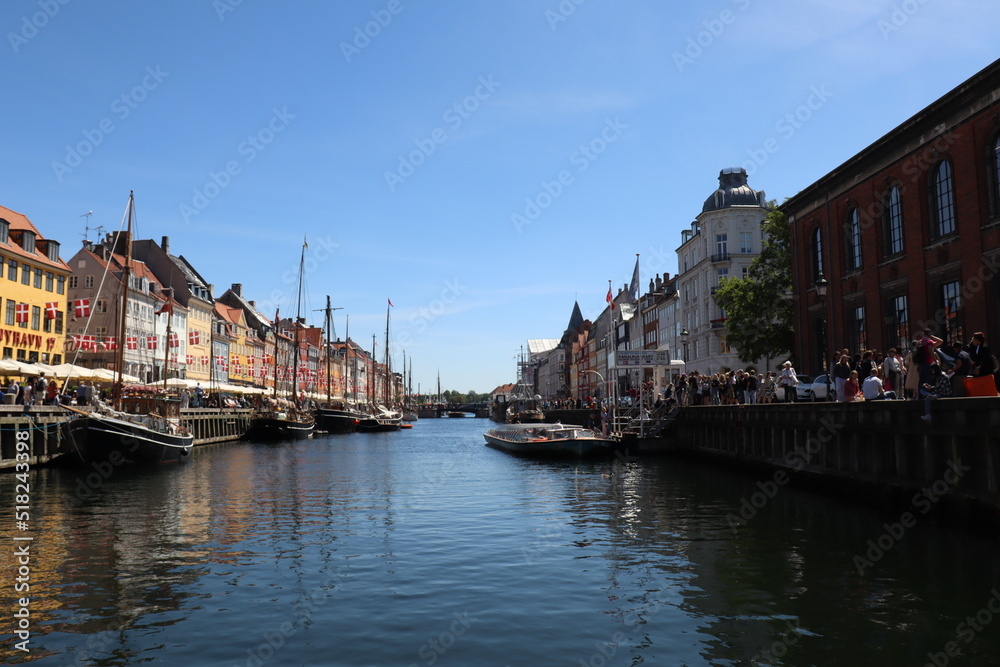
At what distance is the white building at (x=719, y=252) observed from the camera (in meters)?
81.6

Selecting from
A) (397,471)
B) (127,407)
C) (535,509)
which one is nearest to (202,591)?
(535,509)

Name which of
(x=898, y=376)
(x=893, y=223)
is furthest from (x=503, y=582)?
(x=893, y=223)

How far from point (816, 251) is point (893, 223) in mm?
9447

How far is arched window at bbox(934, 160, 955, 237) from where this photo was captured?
113 ft

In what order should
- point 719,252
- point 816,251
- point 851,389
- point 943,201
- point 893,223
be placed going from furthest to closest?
point 719,252, point 816,251, point 893,223, point 943,201, point 851,389

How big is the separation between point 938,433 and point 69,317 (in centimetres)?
7074

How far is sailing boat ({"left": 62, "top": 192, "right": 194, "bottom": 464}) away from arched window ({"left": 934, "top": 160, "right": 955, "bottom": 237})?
123 ft

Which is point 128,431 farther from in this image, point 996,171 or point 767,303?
point 767,303

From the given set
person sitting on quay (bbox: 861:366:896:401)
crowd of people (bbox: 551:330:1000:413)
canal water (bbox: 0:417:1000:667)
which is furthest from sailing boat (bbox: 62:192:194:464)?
person sitting on quay (bbox: 861:366:896:401)

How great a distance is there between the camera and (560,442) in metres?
48.1

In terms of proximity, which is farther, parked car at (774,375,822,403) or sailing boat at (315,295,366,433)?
sailing boat at (315,295,366,433)

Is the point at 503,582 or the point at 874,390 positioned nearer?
the point at 503,582

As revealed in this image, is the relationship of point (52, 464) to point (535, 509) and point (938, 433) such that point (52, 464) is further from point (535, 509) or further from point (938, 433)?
point (938, 433)

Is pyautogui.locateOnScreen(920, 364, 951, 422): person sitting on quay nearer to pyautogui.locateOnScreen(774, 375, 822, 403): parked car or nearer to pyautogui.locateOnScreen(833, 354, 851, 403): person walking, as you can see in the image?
pyautogui.locateOnScreen(833, 354, 851, 403): person walking
